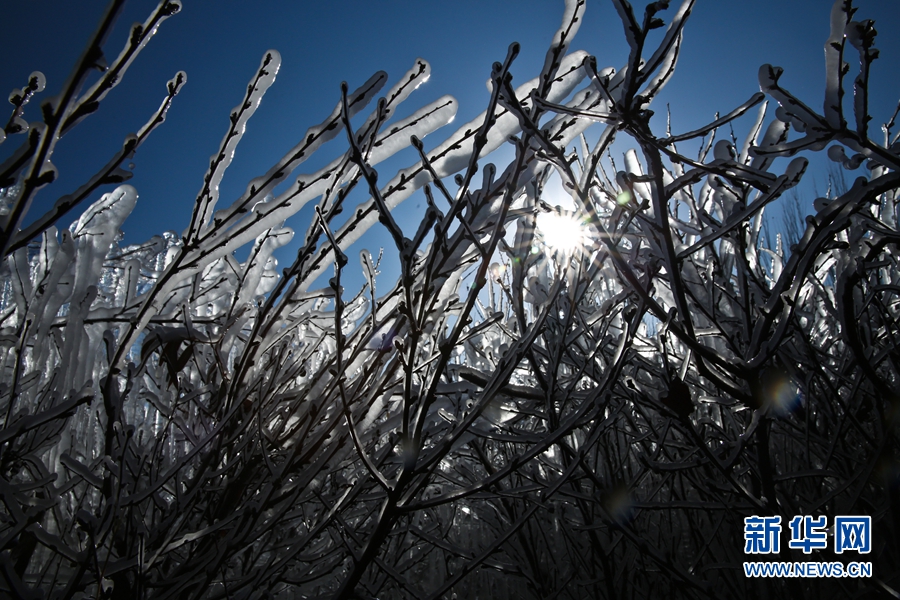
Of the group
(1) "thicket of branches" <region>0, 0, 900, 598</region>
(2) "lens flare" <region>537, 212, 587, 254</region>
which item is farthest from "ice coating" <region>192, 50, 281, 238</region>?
(2) "lens flare" <region>537, 212, 587, 254</region>

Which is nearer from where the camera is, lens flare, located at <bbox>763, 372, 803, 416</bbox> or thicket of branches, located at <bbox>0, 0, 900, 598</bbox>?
thicket of branches, located at <bbox>0, 0, 900, 598</bbox>

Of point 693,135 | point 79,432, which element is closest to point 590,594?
point 693,135

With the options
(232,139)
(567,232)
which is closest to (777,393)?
(567,232)

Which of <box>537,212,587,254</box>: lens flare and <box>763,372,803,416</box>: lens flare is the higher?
<box>537,212,587,254</box>: lens flare

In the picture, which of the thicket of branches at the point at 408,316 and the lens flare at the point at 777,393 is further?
the lens flare at the point at 777,393

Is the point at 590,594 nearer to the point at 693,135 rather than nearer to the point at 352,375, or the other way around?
the point at 352,375

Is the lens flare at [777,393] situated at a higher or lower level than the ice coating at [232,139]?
lower

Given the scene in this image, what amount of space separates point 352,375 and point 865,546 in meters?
2.02

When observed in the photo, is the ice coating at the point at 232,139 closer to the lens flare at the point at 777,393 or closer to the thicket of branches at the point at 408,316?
the thicket of branches at the point at 408,316

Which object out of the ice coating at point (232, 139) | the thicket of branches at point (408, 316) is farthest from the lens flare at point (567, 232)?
the ice coating at point (232, 139)

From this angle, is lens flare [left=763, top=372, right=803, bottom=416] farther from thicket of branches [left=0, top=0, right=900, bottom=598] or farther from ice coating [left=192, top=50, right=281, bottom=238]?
ice coating [left=192, top=50, right=281, bottom=238]

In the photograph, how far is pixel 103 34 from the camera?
27.3 inches

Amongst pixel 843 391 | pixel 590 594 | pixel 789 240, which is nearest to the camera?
pixel 590 594

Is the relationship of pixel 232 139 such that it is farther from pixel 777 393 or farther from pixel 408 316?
pixel 777 393
